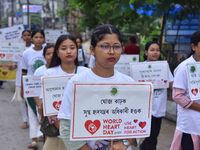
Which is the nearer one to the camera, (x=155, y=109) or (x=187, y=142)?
(x=187, y=142)

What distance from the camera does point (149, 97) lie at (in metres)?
2.67

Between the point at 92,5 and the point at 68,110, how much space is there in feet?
28.7

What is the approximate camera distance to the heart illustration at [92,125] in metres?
2.55

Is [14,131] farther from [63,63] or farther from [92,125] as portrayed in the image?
[92,125]

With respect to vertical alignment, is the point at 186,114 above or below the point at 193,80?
below

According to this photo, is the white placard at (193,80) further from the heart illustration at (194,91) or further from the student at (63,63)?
the student at (63,63)

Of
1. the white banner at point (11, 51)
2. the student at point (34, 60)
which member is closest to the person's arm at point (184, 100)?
the student at point (34, 60)

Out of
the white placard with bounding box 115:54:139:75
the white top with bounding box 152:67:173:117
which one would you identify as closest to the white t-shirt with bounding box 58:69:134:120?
the white top with bounding box 152:67:173:117

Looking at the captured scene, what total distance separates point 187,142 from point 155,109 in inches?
48.9

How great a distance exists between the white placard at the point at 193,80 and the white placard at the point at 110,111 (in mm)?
971

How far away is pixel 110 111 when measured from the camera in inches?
103

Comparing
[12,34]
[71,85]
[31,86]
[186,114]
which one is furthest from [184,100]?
[12,34]

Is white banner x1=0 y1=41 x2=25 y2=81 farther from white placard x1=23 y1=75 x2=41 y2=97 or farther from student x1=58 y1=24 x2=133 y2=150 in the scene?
student x1=58 y1=24 x2=133 y2=150

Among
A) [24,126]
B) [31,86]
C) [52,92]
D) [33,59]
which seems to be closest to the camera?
[52,92]
